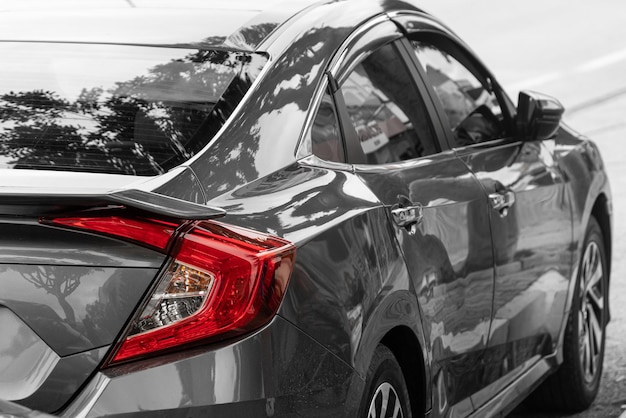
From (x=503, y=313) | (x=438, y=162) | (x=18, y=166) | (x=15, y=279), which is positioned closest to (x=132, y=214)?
(x=15, y=279)

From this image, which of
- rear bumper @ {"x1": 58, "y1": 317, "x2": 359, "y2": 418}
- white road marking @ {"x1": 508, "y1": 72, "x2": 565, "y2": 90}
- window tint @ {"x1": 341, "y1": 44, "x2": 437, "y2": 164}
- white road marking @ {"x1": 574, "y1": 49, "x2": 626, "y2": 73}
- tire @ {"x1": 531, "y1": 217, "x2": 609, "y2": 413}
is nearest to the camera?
rear bumper @ {"x1": 58, "y1": 317, "x2": 359, "y2": 418}

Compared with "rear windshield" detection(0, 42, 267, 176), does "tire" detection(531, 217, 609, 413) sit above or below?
below

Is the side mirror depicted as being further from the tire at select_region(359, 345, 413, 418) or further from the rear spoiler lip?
the rear spoiler lip

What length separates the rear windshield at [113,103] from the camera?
10.5ft

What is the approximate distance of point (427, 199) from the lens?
4008 mm

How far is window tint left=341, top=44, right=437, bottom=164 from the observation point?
4105mm

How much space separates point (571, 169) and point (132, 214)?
2941 mm

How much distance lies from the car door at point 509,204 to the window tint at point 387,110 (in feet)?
0.43

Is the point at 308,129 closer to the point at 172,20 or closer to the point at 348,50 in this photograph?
the point at 348,50

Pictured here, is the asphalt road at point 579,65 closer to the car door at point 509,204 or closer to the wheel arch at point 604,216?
the wheel arch at point 604,216

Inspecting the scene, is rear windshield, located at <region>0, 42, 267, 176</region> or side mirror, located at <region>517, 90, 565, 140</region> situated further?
side mirror, located at <region>517, 90, 565, 140</region>

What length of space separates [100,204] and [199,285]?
0.95 ft

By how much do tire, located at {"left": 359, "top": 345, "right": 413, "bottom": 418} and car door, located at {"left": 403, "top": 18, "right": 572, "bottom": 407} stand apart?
0.72 meters

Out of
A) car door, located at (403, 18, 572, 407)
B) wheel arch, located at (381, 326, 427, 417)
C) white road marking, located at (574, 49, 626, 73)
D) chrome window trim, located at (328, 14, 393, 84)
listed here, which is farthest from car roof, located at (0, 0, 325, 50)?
white road marking, located at (574, 49, 626, 73)
